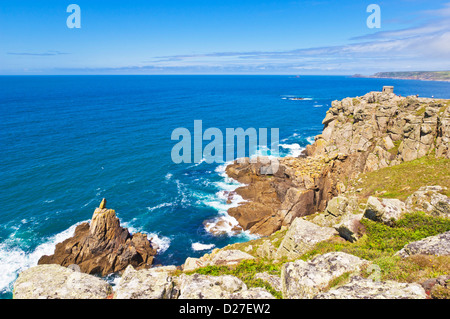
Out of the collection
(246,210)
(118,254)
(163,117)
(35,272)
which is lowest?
(118,254)

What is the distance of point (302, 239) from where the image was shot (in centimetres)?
2395

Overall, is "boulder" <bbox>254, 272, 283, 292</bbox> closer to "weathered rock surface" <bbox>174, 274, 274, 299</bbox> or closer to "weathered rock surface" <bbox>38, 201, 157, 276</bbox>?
"weathered rock surface" <bbox>174, 274, 274, 299</bbox>

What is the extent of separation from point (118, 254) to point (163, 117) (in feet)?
289

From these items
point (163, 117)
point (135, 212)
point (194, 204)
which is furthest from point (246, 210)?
point (163, 117)

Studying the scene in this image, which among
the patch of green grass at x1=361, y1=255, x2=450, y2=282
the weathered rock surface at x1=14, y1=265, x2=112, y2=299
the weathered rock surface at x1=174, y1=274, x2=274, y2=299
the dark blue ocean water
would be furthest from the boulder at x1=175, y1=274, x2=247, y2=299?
the dark blue ocean water

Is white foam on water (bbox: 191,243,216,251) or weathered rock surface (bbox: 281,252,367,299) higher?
weathered rock surface (bbox: 281,252,367,299)

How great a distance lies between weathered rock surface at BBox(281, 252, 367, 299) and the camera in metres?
13.4

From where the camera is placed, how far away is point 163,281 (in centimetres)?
1288

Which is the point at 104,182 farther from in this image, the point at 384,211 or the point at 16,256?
the point at 384,211

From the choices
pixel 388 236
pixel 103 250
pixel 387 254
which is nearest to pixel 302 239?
pixel 388 236

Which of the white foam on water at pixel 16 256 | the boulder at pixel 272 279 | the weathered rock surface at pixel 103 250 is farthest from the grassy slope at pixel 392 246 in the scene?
the white foam on water at pixel 16 256

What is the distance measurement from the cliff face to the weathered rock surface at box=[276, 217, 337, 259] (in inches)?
778
